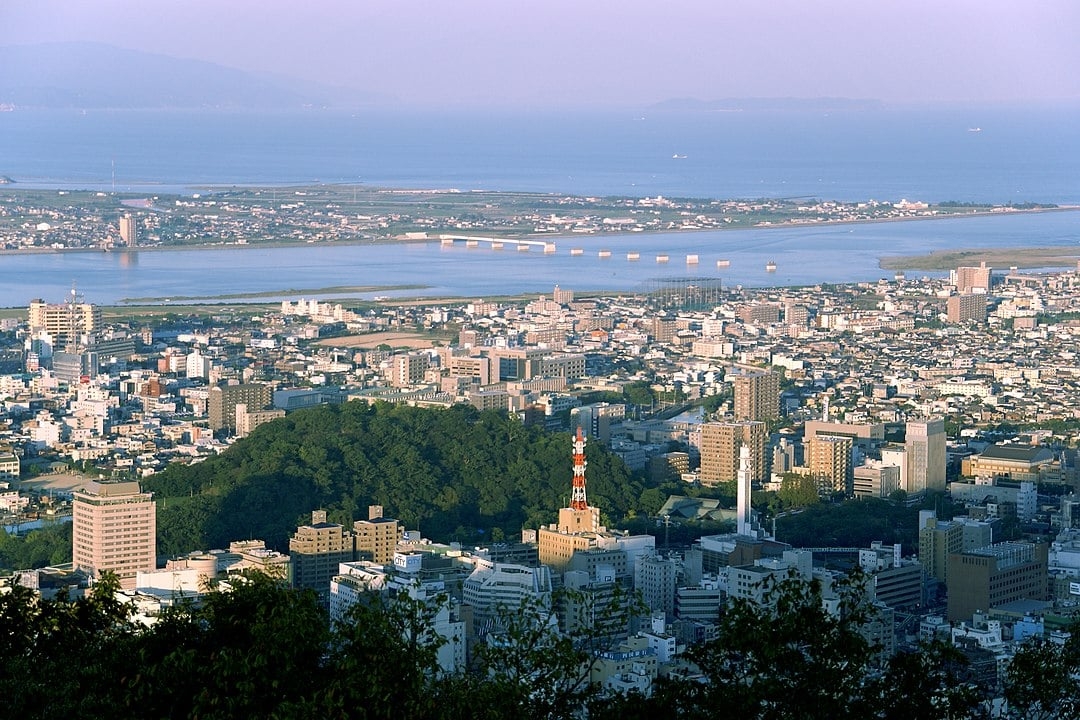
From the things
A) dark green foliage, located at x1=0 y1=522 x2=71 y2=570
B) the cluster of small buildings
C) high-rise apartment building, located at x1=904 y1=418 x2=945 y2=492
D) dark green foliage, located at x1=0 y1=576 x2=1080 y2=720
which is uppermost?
dark green foliage, located at x1=0 y1=576 x2=1080 y2=720

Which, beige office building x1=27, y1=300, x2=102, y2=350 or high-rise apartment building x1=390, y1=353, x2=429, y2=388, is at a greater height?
beige office building x1=27, y1=300, x2=102, y2=350

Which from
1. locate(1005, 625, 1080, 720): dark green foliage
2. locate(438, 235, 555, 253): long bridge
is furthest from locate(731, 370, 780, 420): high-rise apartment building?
locate(438, 235, 555, 253): long bridge

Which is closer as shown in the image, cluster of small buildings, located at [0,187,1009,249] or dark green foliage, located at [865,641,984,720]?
dark green foliage, located at [865,641,984,720]

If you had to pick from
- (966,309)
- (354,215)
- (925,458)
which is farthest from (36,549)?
(354,215)

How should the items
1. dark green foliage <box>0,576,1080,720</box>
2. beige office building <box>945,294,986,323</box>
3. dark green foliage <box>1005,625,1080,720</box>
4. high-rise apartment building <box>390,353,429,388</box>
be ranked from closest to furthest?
dark green foliage <box>0,576,1080,720</box> < dark green foliage <box>1005,625,1080,720</box> < high-rise apartment building <box>390,353,429,388</box> < beige office building <box>945,294,986,323</box>

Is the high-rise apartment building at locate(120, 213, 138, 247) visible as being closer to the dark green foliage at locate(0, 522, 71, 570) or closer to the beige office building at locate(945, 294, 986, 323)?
the beige office building at locate(945, 294, 986, 323)

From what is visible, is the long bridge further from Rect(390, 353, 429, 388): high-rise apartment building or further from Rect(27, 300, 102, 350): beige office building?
Rect(390, 353, 429, 388): high-rise apartment building

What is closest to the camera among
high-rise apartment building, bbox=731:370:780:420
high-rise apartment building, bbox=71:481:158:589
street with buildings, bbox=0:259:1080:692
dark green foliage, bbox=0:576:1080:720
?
dark green foliage, bbox=0:576:1080:720
